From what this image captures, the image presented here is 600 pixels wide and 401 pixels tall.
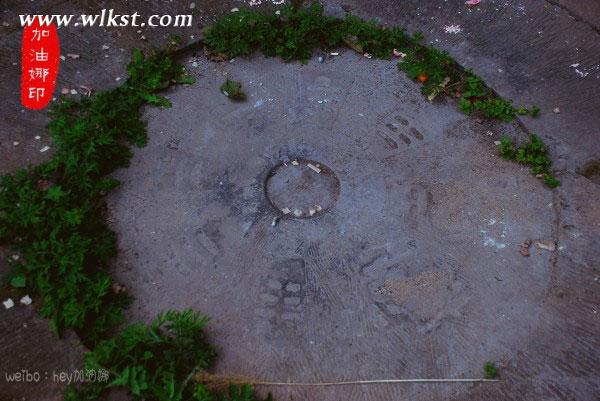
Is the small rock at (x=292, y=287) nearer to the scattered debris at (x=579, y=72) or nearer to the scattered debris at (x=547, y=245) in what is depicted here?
the scattered debris at (x=547, y=245)

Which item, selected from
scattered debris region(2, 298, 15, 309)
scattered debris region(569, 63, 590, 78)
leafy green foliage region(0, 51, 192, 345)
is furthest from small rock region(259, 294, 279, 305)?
scattered debris region(569, 63, 590, 78)

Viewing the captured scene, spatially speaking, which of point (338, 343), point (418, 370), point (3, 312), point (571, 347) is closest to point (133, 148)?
point (3, 312)

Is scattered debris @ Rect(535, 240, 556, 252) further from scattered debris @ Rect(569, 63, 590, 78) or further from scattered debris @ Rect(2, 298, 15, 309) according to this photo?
scattered debris @ Rect(2, 298, 15, 309)

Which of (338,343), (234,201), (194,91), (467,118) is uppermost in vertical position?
(467,118)

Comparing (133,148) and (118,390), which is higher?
(133,148)

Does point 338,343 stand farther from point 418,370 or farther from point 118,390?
point 118,390

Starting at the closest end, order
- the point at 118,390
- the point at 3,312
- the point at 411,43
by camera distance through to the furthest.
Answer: the point at 118,390 < the point at 3,312 < the point at 411,43
